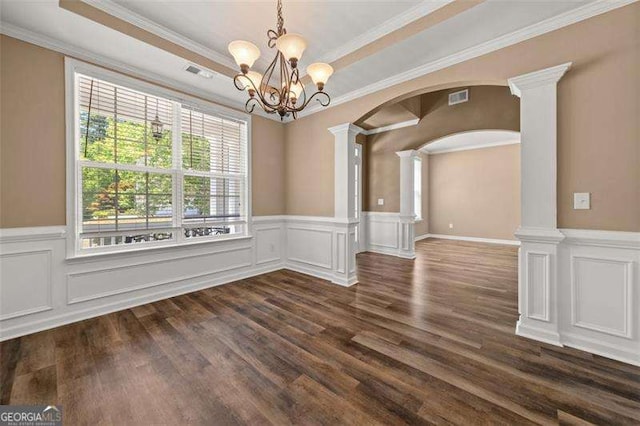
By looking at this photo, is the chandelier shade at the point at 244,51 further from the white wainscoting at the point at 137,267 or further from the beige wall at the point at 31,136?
the white wainscoting at the point at 137,267

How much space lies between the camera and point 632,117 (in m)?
1.86

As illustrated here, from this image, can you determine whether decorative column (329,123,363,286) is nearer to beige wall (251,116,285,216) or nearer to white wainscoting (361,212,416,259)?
beige wall (251,116,285,216)

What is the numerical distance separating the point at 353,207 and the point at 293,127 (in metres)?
1.85

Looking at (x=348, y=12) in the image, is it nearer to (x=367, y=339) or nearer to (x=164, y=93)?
(x=164, y=93)

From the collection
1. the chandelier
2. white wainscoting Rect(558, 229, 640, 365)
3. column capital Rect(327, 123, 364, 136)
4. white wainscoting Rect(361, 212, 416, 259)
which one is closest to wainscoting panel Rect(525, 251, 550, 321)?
white wainscoting Rect(558, 229, 640, 365)

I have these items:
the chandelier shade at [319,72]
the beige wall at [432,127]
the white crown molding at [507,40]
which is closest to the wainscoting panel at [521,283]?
the white crown molding at [507,40]

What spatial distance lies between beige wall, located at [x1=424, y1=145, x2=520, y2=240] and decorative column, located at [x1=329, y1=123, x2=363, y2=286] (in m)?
5.61

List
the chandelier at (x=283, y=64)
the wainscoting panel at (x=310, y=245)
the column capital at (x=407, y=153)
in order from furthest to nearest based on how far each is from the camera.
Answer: the column capital at (x=407, y=153), the wainscoting panel at (x=310, y=245), the chandelier at (x=283, y=64)

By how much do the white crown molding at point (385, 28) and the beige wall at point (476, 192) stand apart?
642 cm

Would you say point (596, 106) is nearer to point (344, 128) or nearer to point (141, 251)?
point (344, 128)

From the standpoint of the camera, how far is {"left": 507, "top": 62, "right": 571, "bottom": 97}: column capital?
6.83 feet

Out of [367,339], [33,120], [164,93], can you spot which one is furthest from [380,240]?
[33,120]

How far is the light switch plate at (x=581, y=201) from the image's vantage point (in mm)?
2033

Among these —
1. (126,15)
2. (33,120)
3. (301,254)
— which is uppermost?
(126,15)
